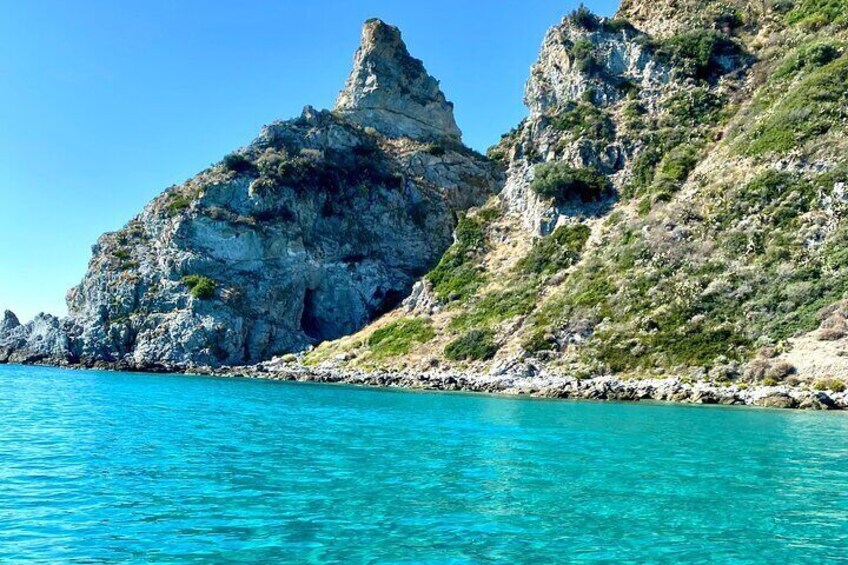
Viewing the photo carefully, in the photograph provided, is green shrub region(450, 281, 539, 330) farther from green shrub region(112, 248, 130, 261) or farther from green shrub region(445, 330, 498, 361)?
green shrub region(112, 248, 130, 261)

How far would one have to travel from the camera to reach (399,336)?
84.3 m

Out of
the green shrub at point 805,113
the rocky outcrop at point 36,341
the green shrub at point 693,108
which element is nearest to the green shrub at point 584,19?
the green shrub at point 693,108

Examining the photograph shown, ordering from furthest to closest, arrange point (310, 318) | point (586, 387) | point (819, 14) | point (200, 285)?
point (310, 318), point (200, 285), point (819, 14), point (586, 387)

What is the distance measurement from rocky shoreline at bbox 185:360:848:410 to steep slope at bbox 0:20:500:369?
17068 millimetres

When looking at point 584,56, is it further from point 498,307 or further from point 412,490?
point 412,490

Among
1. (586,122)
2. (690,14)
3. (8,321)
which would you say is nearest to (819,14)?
(690,14)

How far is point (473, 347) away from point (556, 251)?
1928 centimetres

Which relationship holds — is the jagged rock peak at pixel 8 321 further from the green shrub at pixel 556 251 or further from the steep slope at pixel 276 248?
the green shrub at pixel 556 251

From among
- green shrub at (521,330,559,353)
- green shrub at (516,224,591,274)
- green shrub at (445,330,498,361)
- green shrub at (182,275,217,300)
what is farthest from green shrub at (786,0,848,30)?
green shrub at (182,275,217,300)

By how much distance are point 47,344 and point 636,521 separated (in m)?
102

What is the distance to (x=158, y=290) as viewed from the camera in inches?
3752

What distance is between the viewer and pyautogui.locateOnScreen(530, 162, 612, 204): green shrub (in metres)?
87.1

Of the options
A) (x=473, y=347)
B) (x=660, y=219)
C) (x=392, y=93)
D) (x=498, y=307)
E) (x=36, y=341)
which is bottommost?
(x=36, y=341)

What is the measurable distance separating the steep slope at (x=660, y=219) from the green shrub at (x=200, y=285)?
17985 mm
